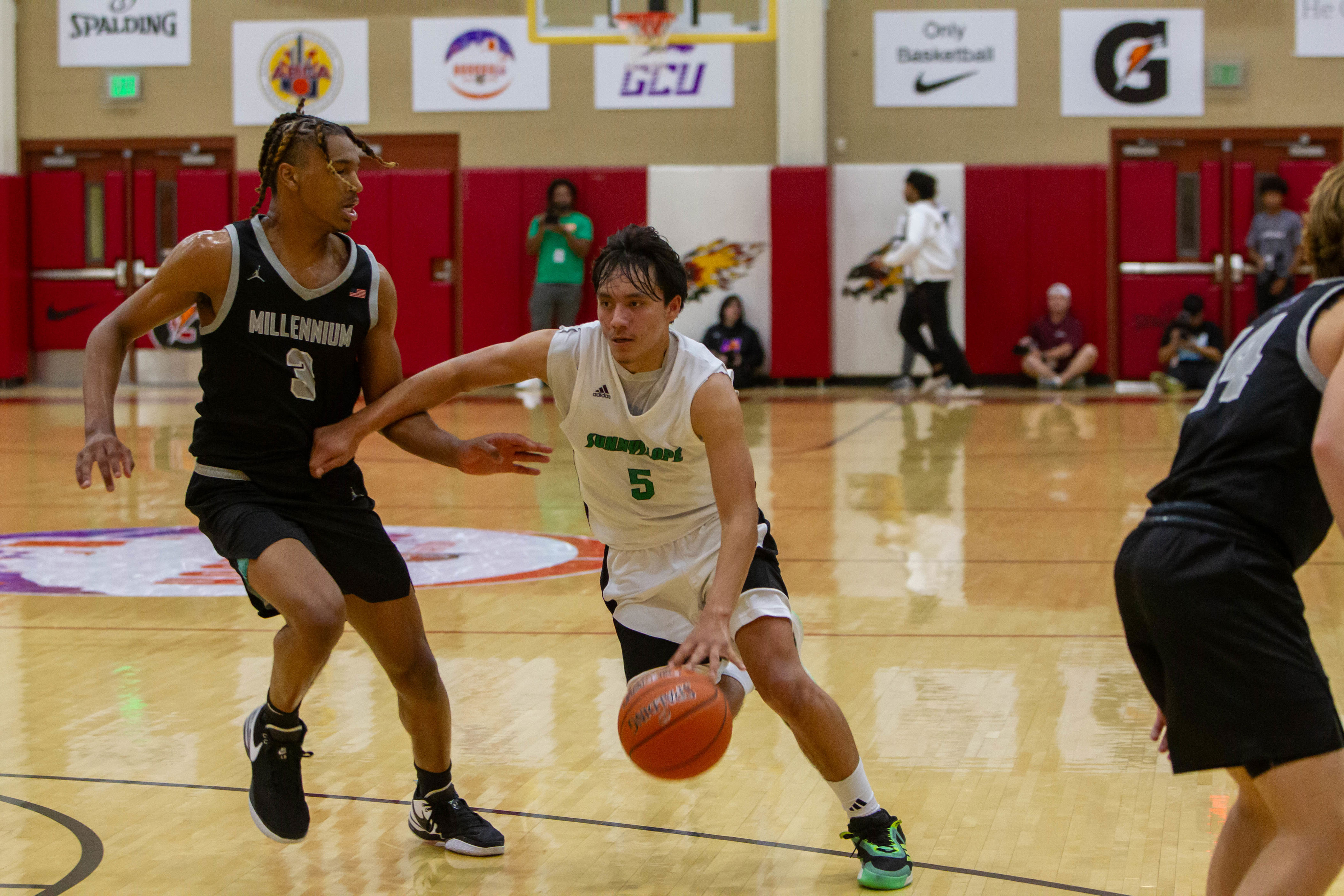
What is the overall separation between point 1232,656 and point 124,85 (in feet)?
53.5

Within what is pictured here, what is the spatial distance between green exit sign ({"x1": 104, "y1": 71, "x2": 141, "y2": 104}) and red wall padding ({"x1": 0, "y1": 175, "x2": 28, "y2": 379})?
4.46ft

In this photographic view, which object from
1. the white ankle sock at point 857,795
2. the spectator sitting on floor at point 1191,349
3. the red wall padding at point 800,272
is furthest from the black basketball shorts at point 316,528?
the red wall padding at point 800,272

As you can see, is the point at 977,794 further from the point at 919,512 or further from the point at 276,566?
the point at 919,512

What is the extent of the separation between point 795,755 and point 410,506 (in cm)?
470

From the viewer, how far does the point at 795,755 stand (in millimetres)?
3885

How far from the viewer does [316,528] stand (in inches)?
129

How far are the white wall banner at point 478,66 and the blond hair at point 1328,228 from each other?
47.0ft

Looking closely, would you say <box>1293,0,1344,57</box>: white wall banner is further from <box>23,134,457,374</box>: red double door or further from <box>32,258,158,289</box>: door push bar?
<box>32,258,158,289</box>: door push bar

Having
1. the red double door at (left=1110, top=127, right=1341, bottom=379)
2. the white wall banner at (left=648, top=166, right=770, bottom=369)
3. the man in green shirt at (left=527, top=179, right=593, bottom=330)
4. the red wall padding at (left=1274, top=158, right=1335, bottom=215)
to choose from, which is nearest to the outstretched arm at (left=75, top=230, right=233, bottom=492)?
the man in green shirt at (left=527, top=179, right=593, bottom=330)

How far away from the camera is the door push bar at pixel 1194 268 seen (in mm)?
15289

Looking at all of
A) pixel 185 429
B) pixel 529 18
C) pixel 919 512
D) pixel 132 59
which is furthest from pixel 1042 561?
pixel 132 59

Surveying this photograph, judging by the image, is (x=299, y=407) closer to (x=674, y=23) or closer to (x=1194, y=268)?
(x=674, y=23)

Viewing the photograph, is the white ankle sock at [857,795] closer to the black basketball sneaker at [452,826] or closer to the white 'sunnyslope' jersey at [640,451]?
the white 'sunnyslope' jersey at [640,451]

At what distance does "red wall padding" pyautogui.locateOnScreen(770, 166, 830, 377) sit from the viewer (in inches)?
611
